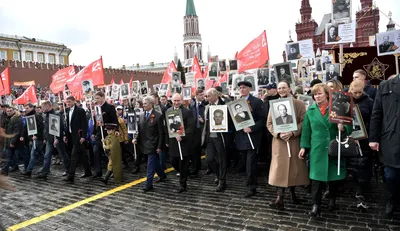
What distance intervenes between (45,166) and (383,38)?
9.13m

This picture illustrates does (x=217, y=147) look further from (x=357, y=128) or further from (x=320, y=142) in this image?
(x=357, y=128)

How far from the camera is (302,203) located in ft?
18.2

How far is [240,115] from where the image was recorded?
6.16 meters

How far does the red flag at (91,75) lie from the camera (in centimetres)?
1205

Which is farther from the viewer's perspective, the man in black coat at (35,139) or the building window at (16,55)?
the building window at (16,55)

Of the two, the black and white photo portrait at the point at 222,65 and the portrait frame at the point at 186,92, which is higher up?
the black and white photo portrait at the point at 222,65

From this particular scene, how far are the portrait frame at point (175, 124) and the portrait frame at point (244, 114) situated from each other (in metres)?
1.09

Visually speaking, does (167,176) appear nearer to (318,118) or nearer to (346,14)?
(318,118)

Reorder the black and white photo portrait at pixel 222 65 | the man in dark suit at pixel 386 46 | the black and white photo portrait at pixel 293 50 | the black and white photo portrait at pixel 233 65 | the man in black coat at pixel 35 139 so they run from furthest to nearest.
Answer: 1. the black and white photo portrait at pixel 222 65
2. the black and white photo portrait at pixel 233 65
3. the black and white photo portrait at pixel 293 50
4. the man in black coat at pixel 35 139
5. the man in dark suit at pixel 386 46

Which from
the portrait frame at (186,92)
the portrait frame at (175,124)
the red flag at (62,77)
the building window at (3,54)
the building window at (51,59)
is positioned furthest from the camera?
the building window at (51,59)

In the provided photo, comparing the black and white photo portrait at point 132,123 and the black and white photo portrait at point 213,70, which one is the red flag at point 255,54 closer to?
the black and white photo portrait at point 132,123

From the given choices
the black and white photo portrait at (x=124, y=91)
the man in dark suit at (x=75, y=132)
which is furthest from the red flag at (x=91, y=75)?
the man in dark suit at (x=75, y=132)

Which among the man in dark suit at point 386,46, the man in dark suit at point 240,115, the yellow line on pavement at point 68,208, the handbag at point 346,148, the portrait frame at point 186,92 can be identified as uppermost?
the man in dark suit at point 386,46

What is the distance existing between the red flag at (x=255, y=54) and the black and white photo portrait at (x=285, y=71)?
5.48 feet
